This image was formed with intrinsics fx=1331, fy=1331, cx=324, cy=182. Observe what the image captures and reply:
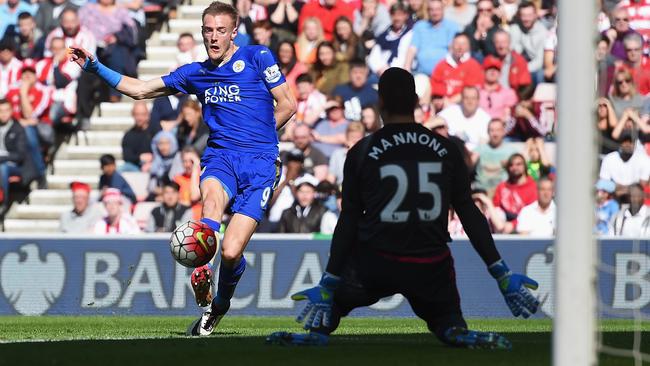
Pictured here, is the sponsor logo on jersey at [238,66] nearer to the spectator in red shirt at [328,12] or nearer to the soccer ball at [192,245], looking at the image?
the soccer ball at [192,245]

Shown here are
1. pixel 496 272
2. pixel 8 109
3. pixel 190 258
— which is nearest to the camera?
pixel 496 272

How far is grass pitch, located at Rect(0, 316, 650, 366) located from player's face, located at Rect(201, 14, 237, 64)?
2239 mm

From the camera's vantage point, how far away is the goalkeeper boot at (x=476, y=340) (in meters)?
7.65

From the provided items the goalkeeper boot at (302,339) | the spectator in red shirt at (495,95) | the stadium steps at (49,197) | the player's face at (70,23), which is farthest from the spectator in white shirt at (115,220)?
the goalkeeper boot at (302,339)

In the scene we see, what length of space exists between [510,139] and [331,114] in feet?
7.87

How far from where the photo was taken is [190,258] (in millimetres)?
9836

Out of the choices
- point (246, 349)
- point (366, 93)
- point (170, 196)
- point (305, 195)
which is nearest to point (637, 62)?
point (366, 93)

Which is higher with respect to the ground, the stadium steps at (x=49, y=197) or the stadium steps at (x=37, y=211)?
the stadium steps at (x=49, y=197)

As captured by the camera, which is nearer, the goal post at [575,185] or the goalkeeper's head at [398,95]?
the goal post at [575,185]

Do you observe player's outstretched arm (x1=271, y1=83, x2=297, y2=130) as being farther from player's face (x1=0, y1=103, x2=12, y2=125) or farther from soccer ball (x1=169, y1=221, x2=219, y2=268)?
player's face (x1=0, y1=103, x2=12, y2=125)

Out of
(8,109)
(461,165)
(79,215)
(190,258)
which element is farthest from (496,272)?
(8,109)

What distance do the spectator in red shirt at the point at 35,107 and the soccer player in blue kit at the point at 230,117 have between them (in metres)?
8.83

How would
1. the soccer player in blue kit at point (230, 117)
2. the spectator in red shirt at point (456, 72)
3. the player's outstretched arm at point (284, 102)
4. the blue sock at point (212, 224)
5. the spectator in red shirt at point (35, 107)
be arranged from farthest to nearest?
the spectator in red shirt at point (35, 107)
the spectator in red shirt at point (456, 72)
the player's outstretched arm at point (284, 102)
the soccer player in blue kit at point (230, 117)
the blue sock at point (212, 224)

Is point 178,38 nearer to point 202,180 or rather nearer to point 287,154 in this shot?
point 287,154
